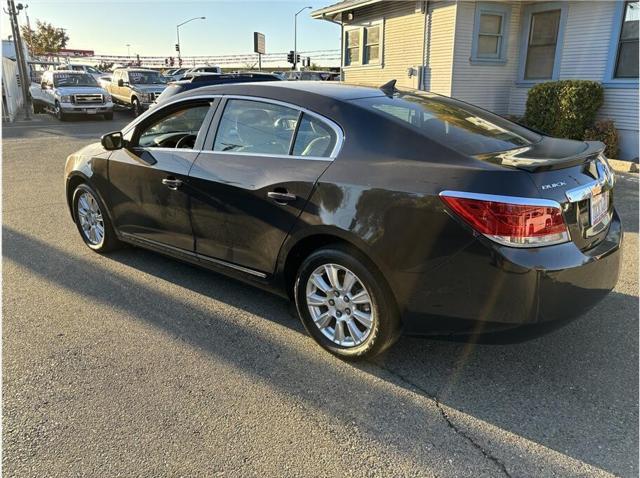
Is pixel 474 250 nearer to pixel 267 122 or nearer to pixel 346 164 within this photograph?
pixel 346 164

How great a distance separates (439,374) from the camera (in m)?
2.98

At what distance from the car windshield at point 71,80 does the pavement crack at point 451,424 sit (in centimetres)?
2017

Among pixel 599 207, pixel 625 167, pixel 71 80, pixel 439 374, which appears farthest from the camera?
pixel 71 80

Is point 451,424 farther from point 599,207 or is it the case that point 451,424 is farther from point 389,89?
point 389,89

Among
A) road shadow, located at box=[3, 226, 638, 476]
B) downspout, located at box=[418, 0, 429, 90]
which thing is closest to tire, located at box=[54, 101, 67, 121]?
downspout, located at box=[418, 0, 429, 90]

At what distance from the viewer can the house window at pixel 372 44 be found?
15.2 metres

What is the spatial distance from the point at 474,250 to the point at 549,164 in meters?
0.61

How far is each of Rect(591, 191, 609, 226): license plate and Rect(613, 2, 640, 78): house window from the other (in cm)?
867

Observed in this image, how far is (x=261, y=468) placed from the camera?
2277 millimetres

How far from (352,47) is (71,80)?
11.1 metres

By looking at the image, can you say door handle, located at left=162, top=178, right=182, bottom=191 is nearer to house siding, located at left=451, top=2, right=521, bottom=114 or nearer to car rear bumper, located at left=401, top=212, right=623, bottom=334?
car rear bumper, located at left=401, top=212, right=623, bottom=334

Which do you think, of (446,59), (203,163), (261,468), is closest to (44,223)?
(203,163)

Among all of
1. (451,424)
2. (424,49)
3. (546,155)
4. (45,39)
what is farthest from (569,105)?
(45,39)

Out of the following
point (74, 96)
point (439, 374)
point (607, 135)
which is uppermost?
point (74, 96)
